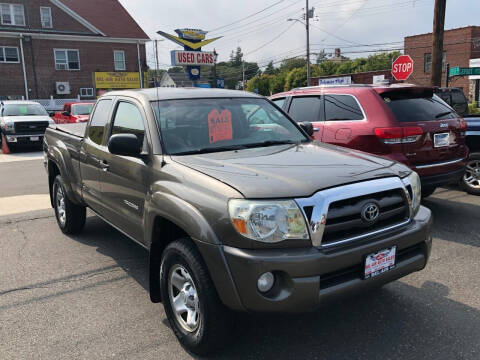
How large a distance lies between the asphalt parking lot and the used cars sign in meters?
16.0

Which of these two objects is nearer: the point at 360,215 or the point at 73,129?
the point at 360,215

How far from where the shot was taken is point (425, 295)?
3.77m

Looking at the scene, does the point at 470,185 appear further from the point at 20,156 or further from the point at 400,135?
the point at 20,156

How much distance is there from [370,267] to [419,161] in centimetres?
315

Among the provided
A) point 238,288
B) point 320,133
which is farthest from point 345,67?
point 238,288

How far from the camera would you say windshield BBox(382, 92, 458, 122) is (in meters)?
5.62

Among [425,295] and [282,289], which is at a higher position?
[282,289]

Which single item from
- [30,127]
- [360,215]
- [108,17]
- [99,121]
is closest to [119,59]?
[108,17]

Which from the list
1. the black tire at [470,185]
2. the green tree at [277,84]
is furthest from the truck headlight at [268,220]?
the green tree at [277,84]

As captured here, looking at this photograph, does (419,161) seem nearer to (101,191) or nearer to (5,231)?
(101,191)

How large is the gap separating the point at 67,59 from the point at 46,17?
11.3 ft

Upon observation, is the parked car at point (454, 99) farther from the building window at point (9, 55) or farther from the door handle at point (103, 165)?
the building window at point (9, 55)

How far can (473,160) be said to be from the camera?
23.1ft

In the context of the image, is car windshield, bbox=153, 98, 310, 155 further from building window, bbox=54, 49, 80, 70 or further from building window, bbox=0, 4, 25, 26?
building window, bbox=0, 4, 25, 26
